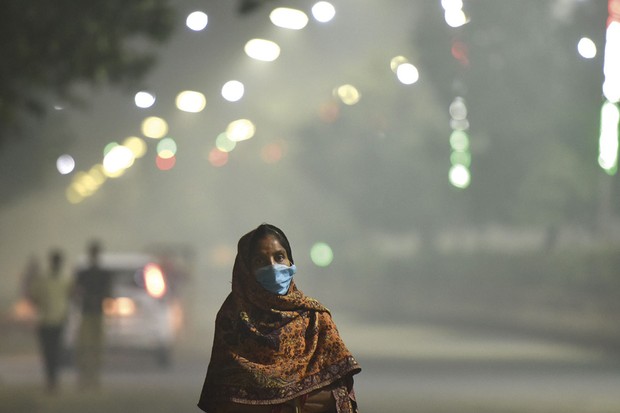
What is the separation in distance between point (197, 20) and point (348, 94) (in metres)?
27.4

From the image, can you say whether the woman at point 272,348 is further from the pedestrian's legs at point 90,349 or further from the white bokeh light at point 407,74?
the white bokeh light at point 407,74

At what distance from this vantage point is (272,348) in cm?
515

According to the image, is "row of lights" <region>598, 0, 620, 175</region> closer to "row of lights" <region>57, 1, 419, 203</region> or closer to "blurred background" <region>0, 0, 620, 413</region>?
"blurred background" <region>0, 0, 620, 413</region>

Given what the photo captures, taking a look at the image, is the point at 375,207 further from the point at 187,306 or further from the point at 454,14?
the point at 187,306

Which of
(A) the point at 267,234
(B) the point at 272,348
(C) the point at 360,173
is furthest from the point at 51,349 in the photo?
(C) the point at 360,173

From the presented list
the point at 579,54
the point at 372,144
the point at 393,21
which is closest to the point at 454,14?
the point at 579,54

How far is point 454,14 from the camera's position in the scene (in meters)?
42.4

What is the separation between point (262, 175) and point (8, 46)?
5412cm

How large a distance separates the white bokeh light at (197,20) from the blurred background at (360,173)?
0.32ft

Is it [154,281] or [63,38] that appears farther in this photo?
[154,281]

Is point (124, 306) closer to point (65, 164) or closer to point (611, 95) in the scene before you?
point (611, 95)

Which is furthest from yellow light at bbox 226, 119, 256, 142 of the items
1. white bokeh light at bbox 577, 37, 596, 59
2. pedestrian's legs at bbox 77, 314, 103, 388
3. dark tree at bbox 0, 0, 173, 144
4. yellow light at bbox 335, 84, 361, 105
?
pedestrian's legs at bbox 77, 314, 103, 388

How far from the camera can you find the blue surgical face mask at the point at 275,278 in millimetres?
5102

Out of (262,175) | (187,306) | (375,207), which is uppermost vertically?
(262,175)
